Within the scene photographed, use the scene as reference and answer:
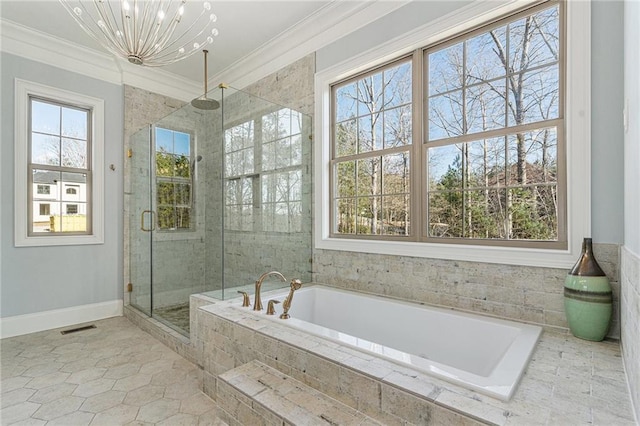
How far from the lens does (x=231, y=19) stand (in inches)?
121

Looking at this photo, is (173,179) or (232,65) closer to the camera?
(173,179)

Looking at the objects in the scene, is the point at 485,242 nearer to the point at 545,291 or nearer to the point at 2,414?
the point at 545,291

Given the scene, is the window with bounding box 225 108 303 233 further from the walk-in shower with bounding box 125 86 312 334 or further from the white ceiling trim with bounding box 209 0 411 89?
the white ceiling trim with bounding box 209 0 411 89

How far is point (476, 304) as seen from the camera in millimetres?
2115

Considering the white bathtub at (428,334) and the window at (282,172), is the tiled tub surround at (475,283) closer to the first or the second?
the white bathtub at (428,334)

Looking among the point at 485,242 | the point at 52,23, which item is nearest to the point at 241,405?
the point at 485,242

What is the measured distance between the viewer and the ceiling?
2873 millimetres

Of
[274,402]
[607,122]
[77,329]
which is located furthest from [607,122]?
[77,329]

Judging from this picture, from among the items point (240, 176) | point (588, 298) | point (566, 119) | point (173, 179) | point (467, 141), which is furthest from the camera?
point (173, 179)

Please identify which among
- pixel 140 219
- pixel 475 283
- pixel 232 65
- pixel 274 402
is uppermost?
pixel 232 65

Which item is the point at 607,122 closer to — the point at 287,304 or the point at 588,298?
the point at 588,298

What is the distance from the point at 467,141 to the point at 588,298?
120 centimetres

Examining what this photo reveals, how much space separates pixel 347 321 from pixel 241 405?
1217 millimetres

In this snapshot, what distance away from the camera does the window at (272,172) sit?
324 cm
